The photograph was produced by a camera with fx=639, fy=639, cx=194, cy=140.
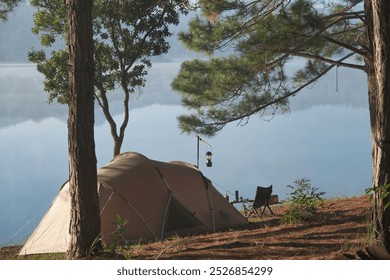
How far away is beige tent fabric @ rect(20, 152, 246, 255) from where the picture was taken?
7488 millimetres

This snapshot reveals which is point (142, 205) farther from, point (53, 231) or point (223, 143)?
point (223, 143)

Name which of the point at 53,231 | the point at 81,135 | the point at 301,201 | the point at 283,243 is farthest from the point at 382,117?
the point at 53,231

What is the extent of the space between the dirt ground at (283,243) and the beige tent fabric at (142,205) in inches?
28.3

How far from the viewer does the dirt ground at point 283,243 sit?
5039mm

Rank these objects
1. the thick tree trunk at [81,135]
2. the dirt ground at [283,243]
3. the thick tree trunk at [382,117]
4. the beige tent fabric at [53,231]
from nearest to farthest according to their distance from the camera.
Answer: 1. the thick tree trunk at [382,117]
2. the dirt ground at [283,243]
3. the thick tree trunk at [81,135]
4. the beige tent fabric at [53,231]

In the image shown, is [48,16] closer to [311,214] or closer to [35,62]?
[35,62]

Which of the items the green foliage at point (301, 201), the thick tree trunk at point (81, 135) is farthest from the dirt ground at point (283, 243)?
the thick tree trunk at point (81, 135)

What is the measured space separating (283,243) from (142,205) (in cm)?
259

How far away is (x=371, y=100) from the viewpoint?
7309 mm

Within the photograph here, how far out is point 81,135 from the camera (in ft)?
17.7

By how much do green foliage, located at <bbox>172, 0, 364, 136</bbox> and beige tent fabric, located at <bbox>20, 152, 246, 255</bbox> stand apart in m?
1.57

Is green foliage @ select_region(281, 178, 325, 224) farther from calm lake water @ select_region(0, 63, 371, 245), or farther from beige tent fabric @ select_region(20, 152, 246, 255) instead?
calm lake water @ select_region(0, 63, 371, 245)

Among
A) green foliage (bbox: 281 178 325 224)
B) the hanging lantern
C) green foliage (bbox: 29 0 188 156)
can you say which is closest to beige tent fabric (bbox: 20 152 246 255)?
green foliage (bbox: 281 178 325 224)

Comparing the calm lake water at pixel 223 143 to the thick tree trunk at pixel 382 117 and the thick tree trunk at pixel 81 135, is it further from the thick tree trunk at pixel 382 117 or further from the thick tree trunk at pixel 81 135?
the thick tree trunk at pixel 382 117
